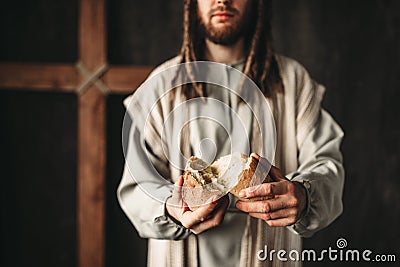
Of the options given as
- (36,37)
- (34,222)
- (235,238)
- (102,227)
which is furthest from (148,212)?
→ (36,37)

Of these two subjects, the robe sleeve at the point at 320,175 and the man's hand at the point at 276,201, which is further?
the robe sleeve at the point at 320,175

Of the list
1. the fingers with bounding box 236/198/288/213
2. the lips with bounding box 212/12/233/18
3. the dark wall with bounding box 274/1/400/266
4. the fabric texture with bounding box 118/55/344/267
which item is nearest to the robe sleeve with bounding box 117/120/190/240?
the fabric texture with bounding box 118/55/344/267

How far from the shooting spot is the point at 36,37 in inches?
46.9

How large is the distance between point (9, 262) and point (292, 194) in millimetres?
686

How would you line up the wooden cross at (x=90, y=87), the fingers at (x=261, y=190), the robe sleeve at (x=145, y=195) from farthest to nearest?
1. the wooden cross at (x=90, y=87)
2. the robe sleeve at (x=145, y=195)
3. the fingers at (x=261, y=190)

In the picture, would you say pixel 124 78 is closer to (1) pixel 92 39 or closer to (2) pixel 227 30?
(1) pixel 92 39

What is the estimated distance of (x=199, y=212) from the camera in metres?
0.78

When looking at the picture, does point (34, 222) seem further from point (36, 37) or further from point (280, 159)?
point (280, 159)

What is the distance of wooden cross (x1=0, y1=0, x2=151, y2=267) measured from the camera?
3.72ft

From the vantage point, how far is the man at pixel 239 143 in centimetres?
90

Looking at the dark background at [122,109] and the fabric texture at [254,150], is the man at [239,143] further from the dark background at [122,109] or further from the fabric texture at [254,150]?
the dark background at [122,109]

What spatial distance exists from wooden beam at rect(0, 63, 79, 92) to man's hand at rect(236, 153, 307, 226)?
20.6 inches

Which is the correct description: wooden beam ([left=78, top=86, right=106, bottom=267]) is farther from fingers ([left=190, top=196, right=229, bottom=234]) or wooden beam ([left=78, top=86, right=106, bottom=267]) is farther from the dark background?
fingers ([left=190, top=196, right=229, bottom=234])

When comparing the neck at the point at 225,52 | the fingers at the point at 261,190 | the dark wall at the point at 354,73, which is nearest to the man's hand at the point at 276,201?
the fingers at the point at 261,190
